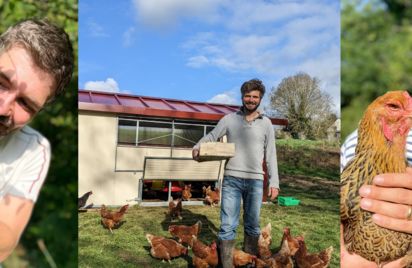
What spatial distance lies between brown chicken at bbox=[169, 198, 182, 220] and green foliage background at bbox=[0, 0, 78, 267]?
4.14ft

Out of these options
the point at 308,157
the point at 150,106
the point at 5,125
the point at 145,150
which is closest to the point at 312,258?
the point at 308,157

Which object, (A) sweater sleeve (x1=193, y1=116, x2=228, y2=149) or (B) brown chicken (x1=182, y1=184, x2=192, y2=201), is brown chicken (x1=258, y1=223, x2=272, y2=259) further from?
(A) sweater sleeve (x1=193, y1=116, x2=228, y2=149)

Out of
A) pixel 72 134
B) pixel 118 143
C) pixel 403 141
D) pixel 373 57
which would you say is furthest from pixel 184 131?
pixel 373 57

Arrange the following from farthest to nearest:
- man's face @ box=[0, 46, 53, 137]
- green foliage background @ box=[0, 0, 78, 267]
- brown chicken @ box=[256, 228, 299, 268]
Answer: green foliage background @ box=[0, 0, 78, 267] < brown chicken @ box=[256, 228, 299, 268] < man's face @ box=[0, 46, 53, 137]

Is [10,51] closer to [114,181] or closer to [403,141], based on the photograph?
[114,181]

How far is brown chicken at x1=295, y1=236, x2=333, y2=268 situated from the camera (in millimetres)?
2863

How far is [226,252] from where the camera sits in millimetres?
2805

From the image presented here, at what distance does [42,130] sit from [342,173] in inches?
75.8

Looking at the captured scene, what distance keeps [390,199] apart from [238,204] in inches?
29.8

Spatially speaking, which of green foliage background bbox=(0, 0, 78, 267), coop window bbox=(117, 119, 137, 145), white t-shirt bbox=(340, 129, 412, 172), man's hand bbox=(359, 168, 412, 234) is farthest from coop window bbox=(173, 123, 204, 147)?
green foliage background bbox=(0, 0, 78, 267)

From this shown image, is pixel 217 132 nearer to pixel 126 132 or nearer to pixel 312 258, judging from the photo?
pixel 126 132

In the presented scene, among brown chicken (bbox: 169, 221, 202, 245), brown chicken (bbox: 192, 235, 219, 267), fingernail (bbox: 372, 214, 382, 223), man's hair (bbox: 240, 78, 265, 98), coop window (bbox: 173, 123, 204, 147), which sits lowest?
brown chicken (bbox: 192, 235, 219, 267)

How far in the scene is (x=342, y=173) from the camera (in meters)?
2.98

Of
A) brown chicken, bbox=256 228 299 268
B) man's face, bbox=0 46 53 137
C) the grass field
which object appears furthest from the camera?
brown chicken, bbox=256 228 299 268
